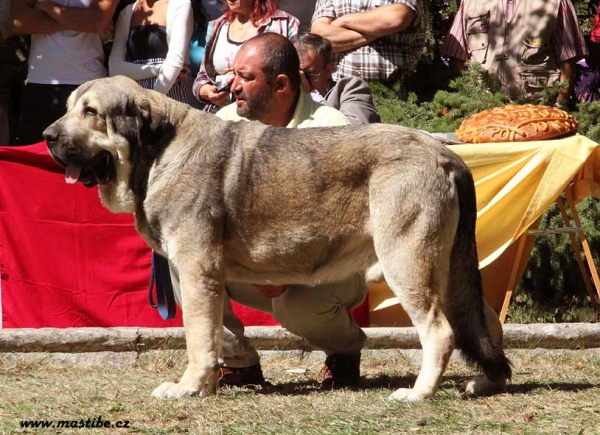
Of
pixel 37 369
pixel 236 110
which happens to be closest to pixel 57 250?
pixel 37 369

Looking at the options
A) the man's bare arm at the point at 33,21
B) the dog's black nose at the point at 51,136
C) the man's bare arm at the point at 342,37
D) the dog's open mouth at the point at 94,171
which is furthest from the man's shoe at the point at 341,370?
the man's bare arm at the point at 33,21

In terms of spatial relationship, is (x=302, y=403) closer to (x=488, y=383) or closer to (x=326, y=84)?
(x=488, y=383)

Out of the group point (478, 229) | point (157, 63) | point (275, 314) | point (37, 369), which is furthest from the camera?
point (157, 63)

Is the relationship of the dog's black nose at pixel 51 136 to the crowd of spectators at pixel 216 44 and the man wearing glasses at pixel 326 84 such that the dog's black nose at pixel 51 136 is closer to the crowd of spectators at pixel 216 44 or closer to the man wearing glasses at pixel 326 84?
the man wearing glasses at pixel 326 84

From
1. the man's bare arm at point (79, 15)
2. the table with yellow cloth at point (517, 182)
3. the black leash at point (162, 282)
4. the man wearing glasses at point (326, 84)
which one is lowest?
the black leash at point (162, 282)

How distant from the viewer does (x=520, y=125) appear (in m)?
7.27

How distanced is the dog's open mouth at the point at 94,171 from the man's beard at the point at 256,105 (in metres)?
1.15

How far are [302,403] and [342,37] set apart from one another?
13.8 feet

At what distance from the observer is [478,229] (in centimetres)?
731

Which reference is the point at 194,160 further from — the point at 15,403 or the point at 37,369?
the point at 37,369

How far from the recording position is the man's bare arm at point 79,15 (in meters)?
8.69

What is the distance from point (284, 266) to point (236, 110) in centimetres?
128

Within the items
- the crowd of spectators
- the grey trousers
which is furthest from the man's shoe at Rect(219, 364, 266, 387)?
the crowd of spectators

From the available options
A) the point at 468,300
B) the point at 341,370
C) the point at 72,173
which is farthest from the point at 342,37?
the point at 72,173
